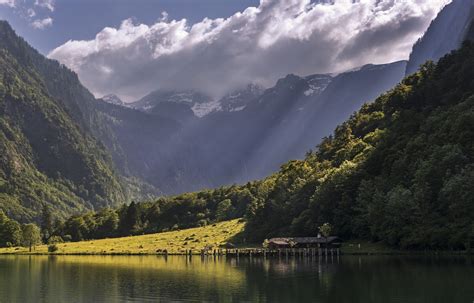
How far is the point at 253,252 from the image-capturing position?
152 meters

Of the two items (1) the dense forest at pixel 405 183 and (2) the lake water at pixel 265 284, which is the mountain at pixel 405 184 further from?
(2) the lake water at pixel 265 284

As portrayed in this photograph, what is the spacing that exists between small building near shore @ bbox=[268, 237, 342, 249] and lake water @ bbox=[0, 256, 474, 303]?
35.9m

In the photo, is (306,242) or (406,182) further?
(306,242)

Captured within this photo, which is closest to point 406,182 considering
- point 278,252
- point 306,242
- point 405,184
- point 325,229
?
point 405,184

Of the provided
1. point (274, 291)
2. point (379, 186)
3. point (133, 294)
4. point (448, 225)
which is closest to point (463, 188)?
point (448, 225)

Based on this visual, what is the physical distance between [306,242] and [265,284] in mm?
71494

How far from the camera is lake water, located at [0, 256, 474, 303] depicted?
65.3 metres

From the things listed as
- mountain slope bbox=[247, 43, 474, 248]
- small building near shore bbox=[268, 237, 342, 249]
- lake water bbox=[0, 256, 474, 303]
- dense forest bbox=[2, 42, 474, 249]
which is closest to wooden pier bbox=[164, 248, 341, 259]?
small building near shore bbox=[268, 237, 342, 249]

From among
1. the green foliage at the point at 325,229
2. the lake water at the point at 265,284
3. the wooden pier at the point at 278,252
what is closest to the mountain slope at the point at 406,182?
the green foliage at the point at 325,229

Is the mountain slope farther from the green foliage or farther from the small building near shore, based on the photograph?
the small building near shore

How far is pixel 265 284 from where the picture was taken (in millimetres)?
80000

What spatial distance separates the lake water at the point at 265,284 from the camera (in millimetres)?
65312

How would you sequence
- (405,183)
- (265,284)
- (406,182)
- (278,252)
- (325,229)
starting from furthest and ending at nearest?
(278,252) → (325,229) → (406,182) → (405,183) → (265,284)

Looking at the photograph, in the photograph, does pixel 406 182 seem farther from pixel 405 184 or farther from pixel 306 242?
pixel 306 242
